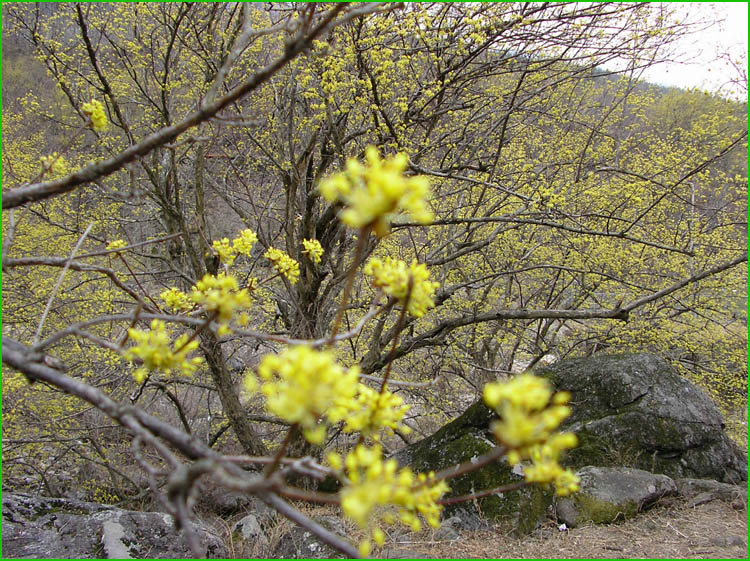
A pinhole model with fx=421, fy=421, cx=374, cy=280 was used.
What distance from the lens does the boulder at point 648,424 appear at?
4.91 metres

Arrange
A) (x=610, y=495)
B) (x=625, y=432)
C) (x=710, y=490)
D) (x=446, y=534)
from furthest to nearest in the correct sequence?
1. (x=625, y=432)
2. (x=710, y=490)
3. (x=610, y=495)
4. (x=446, y=534)

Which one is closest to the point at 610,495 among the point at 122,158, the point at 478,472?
the point at 478,472

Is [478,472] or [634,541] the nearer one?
[634,541]

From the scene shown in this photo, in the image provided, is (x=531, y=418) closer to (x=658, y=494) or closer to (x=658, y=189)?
(x=658, y=494)

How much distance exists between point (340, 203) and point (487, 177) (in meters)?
1.73

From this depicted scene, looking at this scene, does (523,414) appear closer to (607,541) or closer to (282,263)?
(282,263)

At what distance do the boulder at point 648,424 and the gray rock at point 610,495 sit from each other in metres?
0.32

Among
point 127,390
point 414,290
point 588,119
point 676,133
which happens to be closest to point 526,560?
point 414,290

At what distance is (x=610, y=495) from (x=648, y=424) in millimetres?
1322

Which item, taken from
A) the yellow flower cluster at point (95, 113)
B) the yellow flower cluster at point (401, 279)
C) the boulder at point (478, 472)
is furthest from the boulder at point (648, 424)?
the yellow flower cluster at point (95, 113)

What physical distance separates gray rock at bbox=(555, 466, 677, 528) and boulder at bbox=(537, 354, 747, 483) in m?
0.32

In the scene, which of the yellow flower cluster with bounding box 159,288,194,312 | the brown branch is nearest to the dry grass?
the yellow flower cluster with bounding box 159,288,194,312

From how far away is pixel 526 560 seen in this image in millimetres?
3494

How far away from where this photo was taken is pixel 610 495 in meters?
4.23
